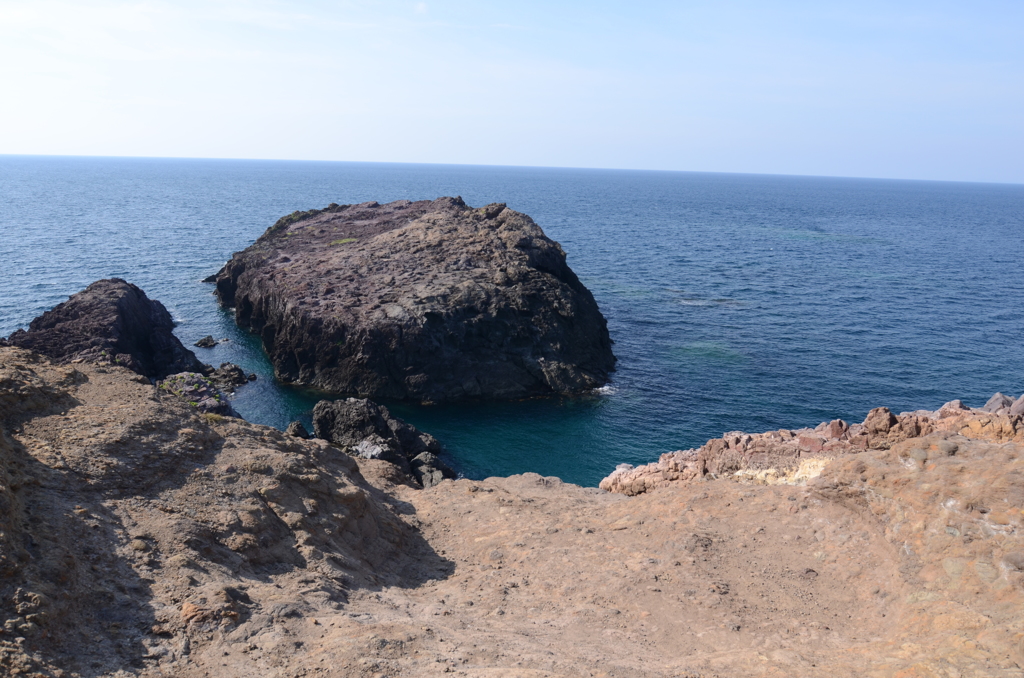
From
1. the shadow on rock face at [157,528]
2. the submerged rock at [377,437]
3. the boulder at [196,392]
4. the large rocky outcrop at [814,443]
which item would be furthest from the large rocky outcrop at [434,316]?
the shadow on rock face at [157,528]

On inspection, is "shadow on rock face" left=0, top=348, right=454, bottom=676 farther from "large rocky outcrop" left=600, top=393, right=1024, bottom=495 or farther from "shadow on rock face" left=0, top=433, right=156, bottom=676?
"large rocky outcrop" left=600, top=393, right=1024, bottom=495

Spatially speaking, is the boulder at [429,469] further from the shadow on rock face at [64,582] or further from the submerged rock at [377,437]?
the shadow on rock face at [64,582]

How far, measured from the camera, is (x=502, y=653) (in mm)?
16766

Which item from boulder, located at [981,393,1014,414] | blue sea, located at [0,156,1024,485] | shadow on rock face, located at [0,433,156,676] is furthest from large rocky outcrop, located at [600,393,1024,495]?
shadow on rock face, located at [0,433,156,676]

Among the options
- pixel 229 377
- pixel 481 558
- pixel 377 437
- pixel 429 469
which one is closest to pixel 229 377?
pixel 229 377

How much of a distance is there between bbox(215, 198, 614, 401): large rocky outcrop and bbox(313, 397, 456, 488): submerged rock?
11879 mm

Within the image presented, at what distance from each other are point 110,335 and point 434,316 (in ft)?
95.1

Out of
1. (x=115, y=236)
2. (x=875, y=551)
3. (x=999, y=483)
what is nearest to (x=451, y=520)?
(x=875, y=551)

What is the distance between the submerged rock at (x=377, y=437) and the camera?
43.3 meters

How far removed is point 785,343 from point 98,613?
7179cm

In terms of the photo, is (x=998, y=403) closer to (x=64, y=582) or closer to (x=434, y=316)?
(x=64, y=582)

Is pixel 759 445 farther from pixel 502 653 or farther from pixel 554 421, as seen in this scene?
pixel 554 421

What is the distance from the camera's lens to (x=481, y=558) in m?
24.8

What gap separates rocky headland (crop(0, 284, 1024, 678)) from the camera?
1574 cm
